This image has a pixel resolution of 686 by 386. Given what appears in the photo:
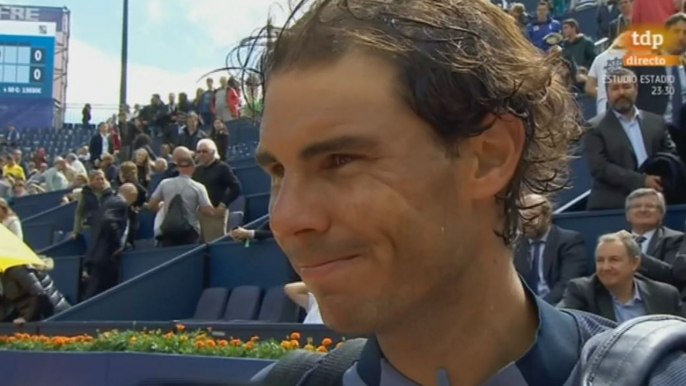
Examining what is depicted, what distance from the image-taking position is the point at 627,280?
669 centimetres

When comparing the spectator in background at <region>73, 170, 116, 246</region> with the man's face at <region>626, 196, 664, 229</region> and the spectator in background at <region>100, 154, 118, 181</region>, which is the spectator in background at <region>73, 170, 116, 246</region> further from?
the man's face at <region>626, 196, 664, 229</region>

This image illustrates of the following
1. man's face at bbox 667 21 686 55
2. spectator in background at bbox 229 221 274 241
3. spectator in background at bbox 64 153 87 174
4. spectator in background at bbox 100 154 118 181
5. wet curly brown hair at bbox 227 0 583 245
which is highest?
man's face at bbox 667 21 686 55

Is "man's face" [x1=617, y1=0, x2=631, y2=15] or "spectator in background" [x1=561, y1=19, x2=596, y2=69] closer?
"man's face" [x1=617, y1=0, x2=631, y2=15]

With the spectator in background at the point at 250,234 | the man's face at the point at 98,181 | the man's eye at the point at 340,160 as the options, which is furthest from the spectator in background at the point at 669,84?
the man's eye at the point at 340,160

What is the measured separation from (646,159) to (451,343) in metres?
7.33

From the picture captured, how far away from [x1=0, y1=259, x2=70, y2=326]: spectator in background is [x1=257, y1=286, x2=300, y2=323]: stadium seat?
2.61 meters

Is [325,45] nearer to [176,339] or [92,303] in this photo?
[176,339]

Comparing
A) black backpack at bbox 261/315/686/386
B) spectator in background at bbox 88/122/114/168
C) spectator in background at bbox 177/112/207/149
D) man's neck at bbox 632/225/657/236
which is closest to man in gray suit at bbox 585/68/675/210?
man's neck at bbox 632/225/657/236

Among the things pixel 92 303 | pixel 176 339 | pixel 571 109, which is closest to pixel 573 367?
pixel 571 109

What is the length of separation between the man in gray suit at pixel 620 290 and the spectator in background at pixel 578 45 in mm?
6801

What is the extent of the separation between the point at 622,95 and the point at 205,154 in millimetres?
6121

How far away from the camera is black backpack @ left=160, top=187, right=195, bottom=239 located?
13.4 metres

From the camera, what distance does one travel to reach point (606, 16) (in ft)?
52.6

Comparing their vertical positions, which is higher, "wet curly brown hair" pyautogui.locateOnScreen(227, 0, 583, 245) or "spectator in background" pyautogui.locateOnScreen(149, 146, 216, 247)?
"wet curly brown hair" pyautogui.locateOnScreen(227, 0, 583, 245)
